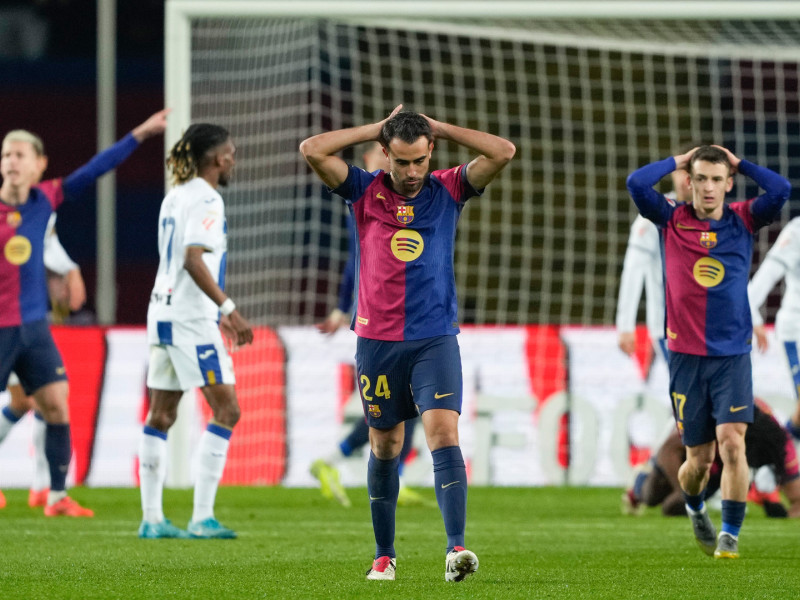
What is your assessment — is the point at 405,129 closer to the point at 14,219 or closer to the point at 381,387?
the point at 381,387

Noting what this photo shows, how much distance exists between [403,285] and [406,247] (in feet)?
0.51

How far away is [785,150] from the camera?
1733cm

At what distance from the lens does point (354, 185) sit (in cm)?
562

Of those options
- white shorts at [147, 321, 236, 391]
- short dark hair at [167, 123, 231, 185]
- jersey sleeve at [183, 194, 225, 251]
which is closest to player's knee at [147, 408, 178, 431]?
white shorts at [147, 321, 236, 391]

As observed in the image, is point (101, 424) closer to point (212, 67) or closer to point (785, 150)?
point (212, 67)

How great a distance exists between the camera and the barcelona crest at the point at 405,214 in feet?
18.1

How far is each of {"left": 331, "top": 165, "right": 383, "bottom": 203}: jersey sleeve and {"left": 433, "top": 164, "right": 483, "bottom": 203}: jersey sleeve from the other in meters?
0.30

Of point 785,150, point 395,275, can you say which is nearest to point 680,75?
point 785,150

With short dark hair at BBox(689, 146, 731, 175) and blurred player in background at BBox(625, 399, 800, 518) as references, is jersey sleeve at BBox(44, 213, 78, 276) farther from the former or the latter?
short dark hair at BBox(689, 146, 731, 175)

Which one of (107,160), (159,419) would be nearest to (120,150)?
(107,160)

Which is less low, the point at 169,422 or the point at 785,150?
the point at 785,150

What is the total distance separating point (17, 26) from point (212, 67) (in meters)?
14.9

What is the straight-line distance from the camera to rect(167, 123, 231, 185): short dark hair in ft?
24.3

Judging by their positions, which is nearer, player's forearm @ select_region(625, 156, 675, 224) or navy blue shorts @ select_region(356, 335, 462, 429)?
navy blue shorts @ select_region(356, 335, 462, 429)
